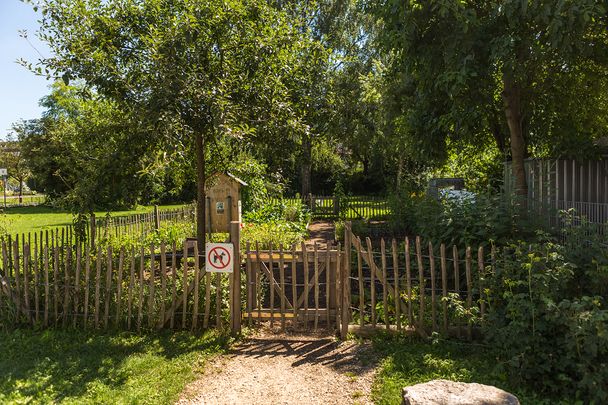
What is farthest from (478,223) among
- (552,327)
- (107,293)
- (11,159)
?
(11,159)

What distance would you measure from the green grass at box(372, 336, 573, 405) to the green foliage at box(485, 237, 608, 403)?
0.17 m

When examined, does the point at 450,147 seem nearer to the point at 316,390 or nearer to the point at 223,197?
the point at 223,197

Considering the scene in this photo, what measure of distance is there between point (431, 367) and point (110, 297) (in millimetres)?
4175

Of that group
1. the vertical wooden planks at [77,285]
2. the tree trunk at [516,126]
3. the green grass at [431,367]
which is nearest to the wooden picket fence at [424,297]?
the green grass at [431,367]

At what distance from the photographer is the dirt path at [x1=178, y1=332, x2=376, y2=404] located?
4.39m

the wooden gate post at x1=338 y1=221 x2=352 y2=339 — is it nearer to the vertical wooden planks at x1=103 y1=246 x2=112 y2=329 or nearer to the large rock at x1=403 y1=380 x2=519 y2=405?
the large rock at x1=403 y1=380 x2=519 y2=405

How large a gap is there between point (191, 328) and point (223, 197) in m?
9.51

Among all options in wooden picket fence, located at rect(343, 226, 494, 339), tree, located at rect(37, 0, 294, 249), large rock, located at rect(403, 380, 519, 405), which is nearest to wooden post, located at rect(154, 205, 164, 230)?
A: tree, located at rect(37, 0, 294, 249)

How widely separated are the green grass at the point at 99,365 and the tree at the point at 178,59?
2.42 meters

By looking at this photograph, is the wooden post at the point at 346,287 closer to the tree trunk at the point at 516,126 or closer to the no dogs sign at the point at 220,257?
the no dogs sign at the point at 220,257

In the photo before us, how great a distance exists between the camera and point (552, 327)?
171 inches

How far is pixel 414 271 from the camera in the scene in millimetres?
8508

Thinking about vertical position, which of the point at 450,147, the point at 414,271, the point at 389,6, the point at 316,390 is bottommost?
the point at 316,390

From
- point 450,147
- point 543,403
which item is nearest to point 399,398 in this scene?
point 543,403
